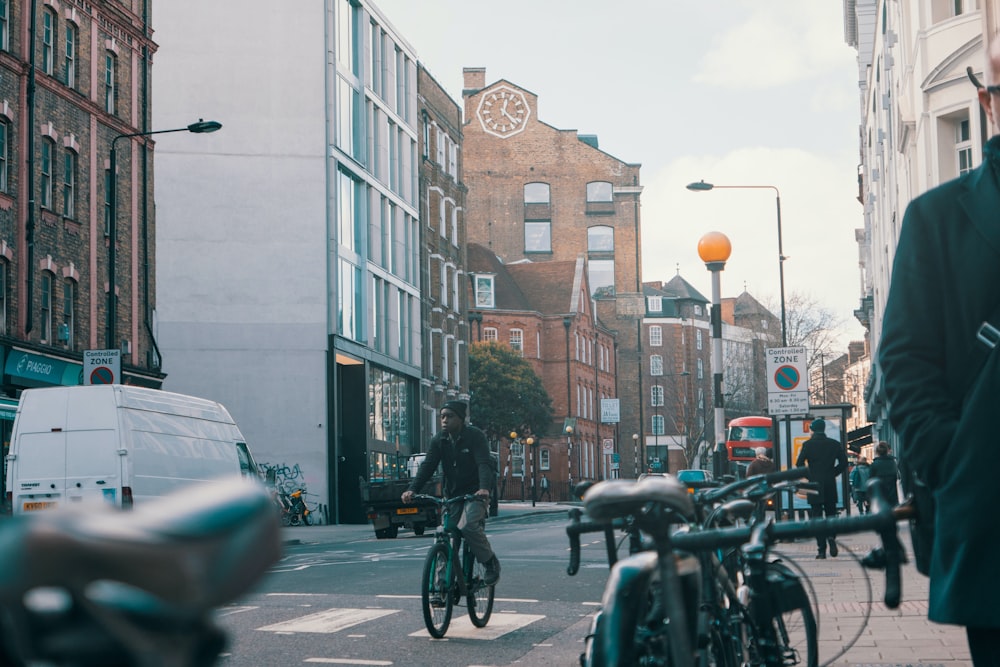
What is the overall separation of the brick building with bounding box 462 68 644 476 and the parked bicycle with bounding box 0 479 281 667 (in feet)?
305

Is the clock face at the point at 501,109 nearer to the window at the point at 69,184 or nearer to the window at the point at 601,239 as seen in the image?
the window at the point at 601,239

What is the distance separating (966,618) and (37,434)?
56.3ft

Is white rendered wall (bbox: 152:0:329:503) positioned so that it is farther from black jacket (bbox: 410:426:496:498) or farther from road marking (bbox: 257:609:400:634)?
black jacket (bbox: 410:426:496:498)

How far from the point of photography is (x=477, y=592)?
11.1 m

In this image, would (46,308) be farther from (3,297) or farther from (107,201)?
(107,201)

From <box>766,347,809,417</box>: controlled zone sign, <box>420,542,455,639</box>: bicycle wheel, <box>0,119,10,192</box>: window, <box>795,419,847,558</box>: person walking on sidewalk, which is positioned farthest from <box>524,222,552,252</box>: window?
<box>420,542,455,639</box>: bicycle wheel

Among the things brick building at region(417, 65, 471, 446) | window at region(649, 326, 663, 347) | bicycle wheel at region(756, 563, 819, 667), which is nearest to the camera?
bicycle wheel at region(756, 563, 819, 667)

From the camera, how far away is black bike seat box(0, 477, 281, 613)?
55.2 inches

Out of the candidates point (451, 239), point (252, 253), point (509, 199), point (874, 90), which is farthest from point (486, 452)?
point (509, 199)

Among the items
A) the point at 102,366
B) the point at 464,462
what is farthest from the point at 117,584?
the point at 102,366

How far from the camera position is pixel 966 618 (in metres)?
2.90

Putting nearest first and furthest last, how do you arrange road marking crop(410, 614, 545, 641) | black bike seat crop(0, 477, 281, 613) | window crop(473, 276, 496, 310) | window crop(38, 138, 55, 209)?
black bike seat crop(0, 477, 281, 613) < road marking crop(410, 614, 545, 641) < window crop(38, 138, 55, 209) < window crop(473, 276, 496, 310)

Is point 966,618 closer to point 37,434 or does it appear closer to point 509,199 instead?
point 37,434

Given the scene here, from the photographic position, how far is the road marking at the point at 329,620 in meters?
11.2
